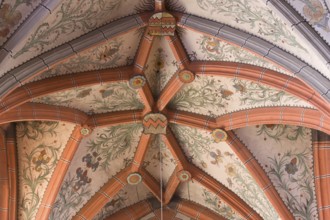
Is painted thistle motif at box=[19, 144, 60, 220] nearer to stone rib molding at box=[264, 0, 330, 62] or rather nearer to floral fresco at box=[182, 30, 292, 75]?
floral fresco at box=[182, 30, 292, 75]

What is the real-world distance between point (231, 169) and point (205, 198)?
0.98 m

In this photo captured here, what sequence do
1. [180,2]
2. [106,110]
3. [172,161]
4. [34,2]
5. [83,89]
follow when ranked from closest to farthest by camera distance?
[34,2]
[180,2]
[83,89]
[106,110]
[172,161]

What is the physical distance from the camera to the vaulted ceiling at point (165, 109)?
8.95 metres

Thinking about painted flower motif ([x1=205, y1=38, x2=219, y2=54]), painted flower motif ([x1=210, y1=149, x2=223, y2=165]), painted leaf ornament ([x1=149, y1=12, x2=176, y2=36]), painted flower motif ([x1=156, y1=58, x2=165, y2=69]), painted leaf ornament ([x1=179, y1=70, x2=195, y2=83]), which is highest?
painted flower motif ([x1=156, y1=58, x2=165, y2=69])

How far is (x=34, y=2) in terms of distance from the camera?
8.38 meters

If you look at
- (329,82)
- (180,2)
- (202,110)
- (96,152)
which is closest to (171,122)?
(202,110)

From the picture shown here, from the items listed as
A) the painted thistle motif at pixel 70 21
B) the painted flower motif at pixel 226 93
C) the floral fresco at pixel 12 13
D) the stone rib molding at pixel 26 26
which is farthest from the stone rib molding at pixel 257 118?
the floral fresco at pixel 12 13

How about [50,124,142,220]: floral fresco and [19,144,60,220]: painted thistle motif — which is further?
[50,124,142,220]: floral fresco

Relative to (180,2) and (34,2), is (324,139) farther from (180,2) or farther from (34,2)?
(34,2)

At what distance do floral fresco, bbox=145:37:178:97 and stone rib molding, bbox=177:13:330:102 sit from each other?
66cm

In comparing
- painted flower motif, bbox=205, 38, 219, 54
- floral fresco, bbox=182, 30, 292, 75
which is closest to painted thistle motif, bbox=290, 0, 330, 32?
floral fresco, bbox=182, 30, 292, 75

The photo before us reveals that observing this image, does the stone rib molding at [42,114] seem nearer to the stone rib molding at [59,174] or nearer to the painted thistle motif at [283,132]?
the stone rib molding at [59,174]

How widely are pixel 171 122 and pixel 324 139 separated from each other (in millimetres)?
2172

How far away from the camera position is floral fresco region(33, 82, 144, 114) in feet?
34.1
